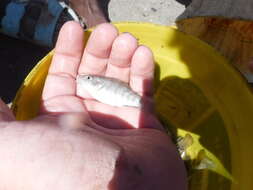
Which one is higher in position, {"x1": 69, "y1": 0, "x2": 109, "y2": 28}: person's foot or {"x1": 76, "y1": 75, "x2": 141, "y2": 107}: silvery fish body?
{"x1": 69, "y1": 0, "x2": 109, "y2": 28}: person's foot

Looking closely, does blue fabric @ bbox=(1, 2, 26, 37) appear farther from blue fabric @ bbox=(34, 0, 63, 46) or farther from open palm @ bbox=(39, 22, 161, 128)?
open palm @ bbox=(39, 22, 161, 128)

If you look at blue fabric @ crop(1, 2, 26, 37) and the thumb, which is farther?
blue fabric @ crop(1, 2, 26, 37)

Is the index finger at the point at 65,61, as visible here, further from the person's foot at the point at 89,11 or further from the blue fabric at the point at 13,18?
the blue fabric at the point at 13,18

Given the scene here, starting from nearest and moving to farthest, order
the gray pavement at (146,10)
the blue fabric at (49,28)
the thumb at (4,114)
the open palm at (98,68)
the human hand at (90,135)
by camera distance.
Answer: the human hand at (90,135), the thumb at (4,114), the open palm at (98,68), the blue fabric at (49,28), the gray pavement at (146,10)

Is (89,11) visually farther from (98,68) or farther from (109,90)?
(109,90)

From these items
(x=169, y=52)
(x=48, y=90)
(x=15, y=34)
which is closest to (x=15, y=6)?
(x=15, y=34)

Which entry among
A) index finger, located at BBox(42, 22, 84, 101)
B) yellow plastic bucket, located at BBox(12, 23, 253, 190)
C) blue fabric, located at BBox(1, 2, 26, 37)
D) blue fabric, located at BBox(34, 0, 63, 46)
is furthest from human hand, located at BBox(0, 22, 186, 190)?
blue fabric, located at BBox(1, 2, 26, 37)

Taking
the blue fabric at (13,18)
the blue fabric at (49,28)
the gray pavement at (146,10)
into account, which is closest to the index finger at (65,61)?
the blue fabric at (49,28)

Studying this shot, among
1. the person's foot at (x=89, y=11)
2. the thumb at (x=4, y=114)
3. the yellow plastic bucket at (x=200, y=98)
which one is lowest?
the yellow plastic bucket at (x=200, y=98)
